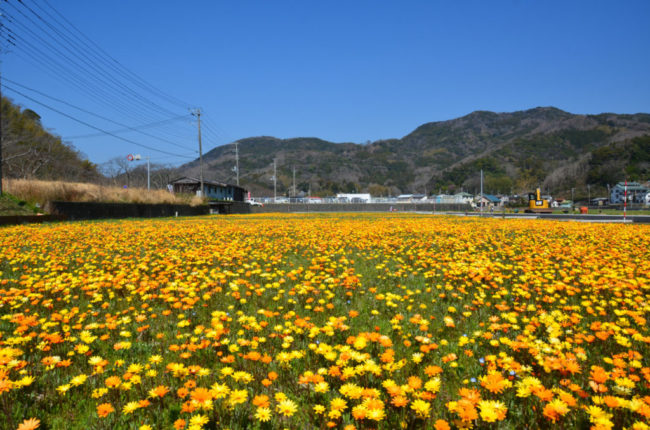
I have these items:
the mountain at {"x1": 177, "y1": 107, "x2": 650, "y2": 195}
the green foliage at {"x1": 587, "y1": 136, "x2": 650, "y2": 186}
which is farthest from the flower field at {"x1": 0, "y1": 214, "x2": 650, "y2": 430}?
the green foliage at {"x1": 587, "y1": 136, "x2": 650, "y2": 186}

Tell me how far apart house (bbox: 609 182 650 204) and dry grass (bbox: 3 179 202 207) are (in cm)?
9937

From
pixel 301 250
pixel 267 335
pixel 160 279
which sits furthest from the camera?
pixel 301 250

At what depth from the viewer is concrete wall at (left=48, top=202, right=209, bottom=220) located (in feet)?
59.5

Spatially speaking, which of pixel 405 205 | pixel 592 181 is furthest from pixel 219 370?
pixel 592 181

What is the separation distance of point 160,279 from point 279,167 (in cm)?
15897

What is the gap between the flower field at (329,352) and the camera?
168 centimetres

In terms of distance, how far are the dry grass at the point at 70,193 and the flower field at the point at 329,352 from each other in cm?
1821

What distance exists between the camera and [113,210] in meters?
21.4

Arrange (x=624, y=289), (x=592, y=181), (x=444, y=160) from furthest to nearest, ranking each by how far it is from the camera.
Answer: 1. (x=444, y=160)
2. (x=592, y=181)
3. (x=624, y=289)

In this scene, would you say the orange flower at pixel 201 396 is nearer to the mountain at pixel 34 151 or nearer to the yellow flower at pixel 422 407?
the yellow flower at pixel 422 407

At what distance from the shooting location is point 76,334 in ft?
9.20

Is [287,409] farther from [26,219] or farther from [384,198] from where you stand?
[384,198]

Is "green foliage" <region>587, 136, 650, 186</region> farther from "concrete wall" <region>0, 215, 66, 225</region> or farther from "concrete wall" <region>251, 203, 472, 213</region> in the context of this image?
"concrete wall" <region>0, 215, 66, 225</region>

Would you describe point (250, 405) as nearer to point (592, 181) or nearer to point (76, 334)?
point (76, 334)
